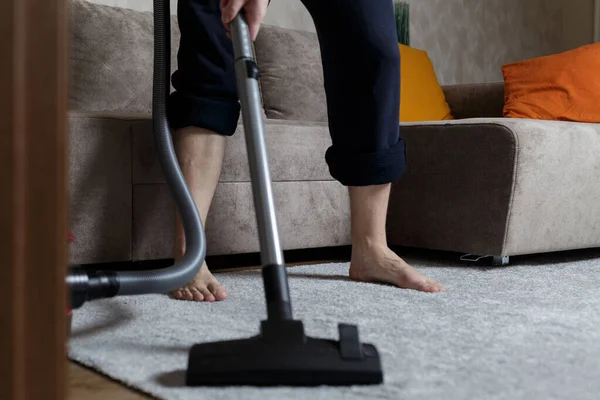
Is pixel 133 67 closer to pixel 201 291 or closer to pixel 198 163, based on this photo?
pixel 198 163

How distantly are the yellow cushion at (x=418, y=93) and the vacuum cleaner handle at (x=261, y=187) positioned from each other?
6.15 feet

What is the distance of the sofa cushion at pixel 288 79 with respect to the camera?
2.56 metres

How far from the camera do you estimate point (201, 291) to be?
4.42 ft

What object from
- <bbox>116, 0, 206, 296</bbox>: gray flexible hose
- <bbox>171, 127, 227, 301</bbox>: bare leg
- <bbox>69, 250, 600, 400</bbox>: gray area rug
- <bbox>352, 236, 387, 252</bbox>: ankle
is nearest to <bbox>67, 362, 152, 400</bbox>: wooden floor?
<bbox>69, 250, 600, 400</bbox>: gray area rug

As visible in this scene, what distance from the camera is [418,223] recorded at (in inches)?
80.0

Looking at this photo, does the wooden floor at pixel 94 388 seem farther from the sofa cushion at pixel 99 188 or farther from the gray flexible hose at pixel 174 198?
the sofa cushion at pixel 99 188

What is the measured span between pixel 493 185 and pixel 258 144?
1.06 metres

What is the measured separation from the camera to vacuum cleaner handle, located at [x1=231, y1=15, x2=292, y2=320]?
0.84 metres

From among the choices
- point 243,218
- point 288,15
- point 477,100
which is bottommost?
point 243,218

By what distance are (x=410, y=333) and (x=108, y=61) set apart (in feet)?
4.73

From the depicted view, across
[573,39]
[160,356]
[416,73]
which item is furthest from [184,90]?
[573,39]

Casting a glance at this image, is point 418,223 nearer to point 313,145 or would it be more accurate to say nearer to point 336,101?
point 313,145

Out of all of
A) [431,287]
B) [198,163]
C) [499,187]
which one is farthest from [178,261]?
[499,187]

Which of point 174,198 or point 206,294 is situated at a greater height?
point 174,198
